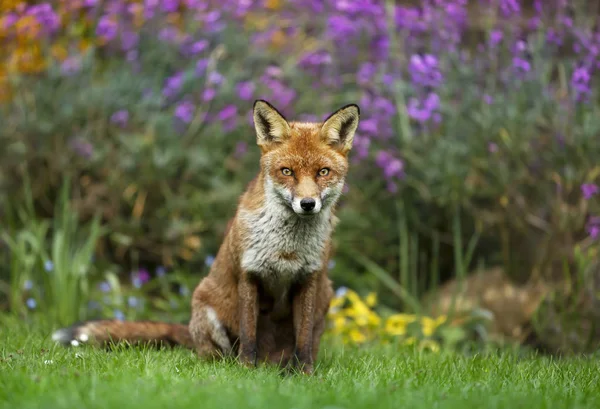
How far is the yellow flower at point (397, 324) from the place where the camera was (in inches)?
255

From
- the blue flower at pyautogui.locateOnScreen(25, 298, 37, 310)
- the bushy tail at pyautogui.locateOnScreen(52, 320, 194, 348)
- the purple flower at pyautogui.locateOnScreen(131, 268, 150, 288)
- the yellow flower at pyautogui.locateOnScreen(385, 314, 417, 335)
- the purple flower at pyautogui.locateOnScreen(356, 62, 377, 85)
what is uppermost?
the purple flower at pyautogui.locateOnScreen(356, 62, 377, 85)

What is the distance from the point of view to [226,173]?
791cm

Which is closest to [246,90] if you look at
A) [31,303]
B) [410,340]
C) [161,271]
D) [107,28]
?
[107,28]

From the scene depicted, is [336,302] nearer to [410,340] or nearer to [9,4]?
A: [410,340]

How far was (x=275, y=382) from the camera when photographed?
3.82 m

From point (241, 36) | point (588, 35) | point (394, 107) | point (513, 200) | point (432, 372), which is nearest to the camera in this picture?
point (432, 372)

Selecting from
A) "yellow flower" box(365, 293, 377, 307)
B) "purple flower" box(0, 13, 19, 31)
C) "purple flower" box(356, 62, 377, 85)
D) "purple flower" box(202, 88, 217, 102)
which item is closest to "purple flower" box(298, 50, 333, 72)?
"purple flower" box(356, 62, 377, 85)

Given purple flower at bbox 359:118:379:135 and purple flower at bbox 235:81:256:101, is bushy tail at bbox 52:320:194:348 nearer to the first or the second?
purple flower at bbox 359:118:379:135

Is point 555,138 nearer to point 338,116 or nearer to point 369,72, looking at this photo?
point 369,72

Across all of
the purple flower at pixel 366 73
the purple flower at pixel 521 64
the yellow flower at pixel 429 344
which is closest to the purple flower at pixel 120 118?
the purple flower at pixel 366 73

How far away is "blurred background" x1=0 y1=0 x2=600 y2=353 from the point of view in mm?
6547

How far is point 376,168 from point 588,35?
2339mm

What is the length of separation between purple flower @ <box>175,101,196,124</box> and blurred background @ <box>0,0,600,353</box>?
0.12ft

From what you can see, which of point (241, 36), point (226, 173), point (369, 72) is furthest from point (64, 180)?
point (369, 72)
